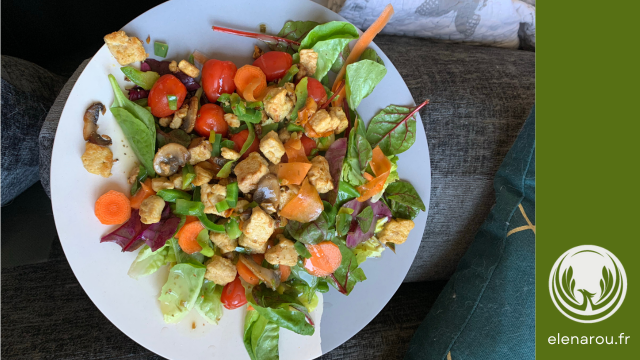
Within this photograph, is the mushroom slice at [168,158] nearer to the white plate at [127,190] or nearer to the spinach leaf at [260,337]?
the white plate at [127,190]

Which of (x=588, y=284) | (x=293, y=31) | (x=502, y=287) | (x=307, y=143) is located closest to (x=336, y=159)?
(x=307, y=143)

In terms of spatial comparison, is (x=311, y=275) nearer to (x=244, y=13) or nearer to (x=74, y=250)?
(x=74, y=250)

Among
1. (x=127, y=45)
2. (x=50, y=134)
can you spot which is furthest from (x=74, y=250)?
(x=127, y=45)

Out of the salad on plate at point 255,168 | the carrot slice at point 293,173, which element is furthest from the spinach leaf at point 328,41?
the carrot slice at point 293,173

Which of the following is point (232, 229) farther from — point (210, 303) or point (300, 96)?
point (300, 96)

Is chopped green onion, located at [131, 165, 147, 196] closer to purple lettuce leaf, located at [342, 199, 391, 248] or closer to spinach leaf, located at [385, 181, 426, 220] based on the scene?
purple lettuce leaf, located at [342, 199, 391, 248]

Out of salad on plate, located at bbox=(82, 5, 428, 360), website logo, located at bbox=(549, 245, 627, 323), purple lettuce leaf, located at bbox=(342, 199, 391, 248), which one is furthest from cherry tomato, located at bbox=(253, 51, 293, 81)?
website logo, located at bbox=(549, 245, 627, 323)
